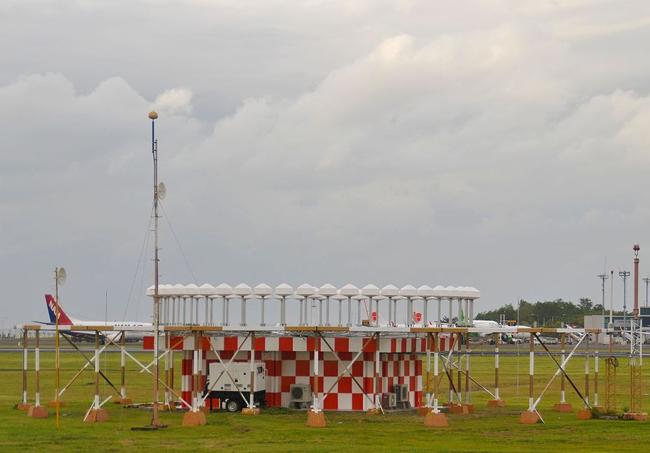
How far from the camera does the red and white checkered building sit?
56094 millimetres

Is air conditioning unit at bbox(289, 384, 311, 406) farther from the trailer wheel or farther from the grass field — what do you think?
the trailer wheel

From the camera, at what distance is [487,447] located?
136ft

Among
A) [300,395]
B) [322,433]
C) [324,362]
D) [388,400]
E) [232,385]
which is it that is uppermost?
[324,362]

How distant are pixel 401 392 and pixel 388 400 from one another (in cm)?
128

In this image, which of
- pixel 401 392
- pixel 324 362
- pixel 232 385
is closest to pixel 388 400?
pixel 401 392

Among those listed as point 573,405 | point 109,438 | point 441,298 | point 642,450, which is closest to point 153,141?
point 109,438

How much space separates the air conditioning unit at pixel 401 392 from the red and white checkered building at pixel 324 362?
0.97 feet

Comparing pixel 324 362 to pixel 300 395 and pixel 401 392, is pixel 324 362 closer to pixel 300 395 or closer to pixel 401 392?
pixel 300 395

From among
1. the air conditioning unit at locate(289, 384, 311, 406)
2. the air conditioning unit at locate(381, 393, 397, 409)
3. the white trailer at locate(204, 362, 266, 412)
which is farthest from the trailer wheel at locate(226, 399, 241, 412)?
the air conditioning unit at locate(381, 393, 397, 409)

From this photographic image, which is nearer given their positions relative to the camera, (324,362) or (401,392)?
(324,362)

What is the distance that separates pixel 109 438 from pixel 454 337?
764 inches

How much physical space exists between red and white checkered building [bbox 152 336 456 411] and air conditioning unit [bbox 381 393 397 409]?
1.34ft

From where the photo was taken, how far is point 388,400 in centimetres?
5775

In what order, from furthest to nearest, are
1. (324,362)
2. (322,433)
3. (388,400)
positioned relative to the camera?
(388,400), (324,362), (322,433)
